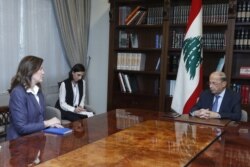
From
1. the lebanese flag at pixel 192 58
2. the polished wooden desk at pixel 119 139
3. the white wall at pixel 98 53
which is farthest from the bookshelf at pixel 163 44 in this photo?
the polished wooden desk at pixel 119 139

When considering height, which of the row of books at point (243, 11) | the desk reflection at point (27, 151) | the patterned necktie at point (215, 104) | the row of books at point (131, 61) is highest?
the row of books at point (243, 11)

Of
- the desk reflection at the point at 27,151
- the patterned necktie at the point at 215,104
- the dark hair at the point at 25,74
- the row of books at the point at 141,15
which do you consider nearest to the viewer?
the desk reflection at the point at 27,151

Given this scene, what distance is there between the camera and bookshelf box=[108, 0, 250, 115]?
11.3 ft

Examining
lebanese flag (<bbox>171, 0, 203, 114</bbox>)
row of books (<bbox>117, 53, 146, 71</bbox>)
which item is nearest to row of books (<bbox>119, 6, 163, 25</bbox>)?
row of books (<bbox>117, 53, 146, 71</bbox>)

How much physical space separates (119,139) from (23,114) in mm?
850

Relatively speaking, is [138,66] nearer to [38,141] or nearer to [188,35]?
[188,35]

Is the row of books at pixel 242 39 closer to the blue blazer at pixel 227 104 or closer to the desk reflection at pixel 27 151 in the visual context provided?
the blue blazer at pixel 227 104

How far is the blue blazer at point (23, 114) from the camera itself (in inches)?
85.3

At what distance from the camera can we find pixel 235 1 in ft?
10.7

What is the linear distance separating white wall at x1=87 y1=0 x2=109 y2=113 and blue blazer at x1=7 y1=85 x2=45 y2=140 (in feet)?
7.28

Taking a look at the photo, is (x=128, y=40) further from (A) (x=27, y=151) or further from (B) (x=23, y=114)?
(A) (x=27, y=151)

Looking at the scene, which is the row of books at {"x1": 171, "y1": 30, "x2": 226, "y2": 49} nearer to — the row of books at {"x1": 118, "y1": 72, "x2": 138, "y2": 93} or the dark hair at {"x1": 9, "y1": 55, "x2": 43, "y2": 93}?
the row of books at {"x1": 118, "y1": 72, "x2": 138, "y2": 93}

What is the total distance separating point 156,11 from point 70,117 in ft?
5.81

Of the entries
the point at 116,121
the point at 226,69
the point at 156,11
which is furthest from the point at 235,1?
the point at 116,121
